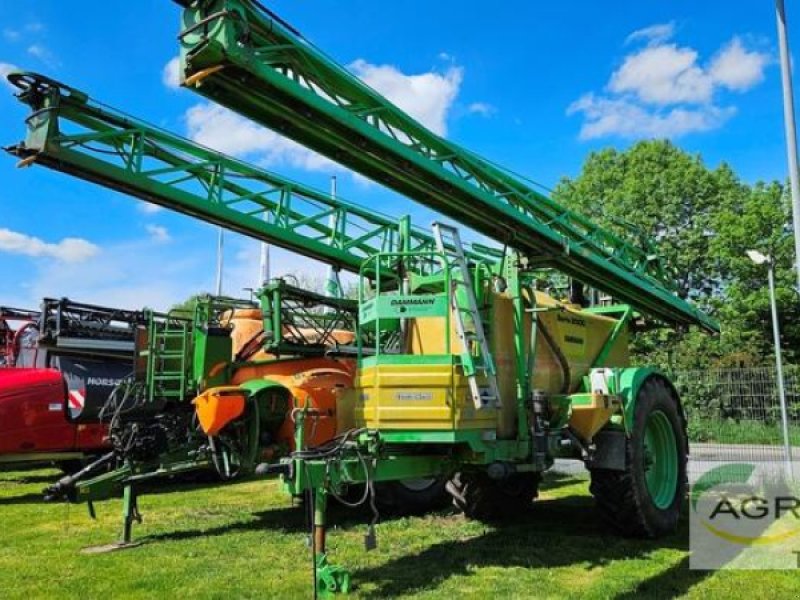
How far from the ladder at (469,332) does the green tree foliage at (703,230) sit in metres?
19.7

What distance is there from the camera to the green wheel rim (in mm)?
8359

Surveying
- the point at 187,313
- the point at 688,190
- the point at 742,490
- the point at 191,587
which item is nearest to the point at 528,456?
the point at 191,587

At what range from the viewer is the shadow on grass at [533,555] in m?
6.10

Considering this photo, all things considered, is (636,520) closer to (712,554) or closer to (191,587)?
(712,554)

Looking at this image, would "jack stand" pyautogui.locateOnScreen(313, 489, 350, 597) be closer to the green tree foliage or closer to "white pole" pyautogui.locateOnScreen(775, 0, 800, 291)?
"white pole" pyautogui.locateOnScreen(775, 0, 800, 291)

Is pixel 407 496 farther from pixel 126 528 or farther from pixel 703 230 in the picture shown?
pixel 703 230

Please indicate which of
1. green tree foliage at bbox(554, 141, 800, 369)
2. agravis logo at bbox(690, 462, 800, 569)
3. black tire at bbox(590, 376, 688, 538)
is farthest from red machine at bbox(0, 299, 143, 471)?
green tree foliage at bbox(554, 141, 800, 369)

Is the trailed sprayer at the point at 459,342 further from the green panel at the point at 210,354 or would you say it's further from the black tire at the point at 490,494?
the green panel at the point at 210,354

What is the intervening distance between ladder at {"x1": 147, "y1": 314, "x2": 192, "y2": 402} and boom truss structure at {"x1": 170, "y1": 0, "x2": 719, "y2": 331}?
483cm

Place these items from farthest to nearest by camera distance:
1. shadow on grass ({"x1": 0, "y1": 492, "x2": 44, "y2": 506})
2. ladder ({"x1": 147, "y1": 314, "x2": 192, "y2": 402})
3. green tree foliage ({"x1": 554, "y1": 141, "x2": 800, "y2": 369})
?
green tree foliage ({"x1": 554, "y1": 141, "x2": 800, "y2": 369}) → shadow on grass ({"x1": 0, "y1": 492, "x2": 44, "y2": 506}) → ladder ({"x1": 147, "y1": 314, "x2": 192, "y2": 402})

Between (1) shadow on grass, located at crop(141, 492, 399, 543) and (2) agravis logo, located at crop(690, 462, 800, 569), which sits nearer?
(2) agravis logo, located at crop(690, 462, 800, 569)

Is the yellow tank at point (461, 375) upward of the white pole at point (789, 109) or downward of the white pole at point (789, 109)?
downward

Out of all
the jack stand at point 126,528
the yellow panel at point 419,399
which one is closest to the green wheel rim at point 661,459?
the yellow panel at point 419,399

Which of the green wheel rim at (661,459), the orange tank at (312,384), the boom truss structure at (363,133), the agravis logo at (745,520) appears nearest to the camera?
the boom truss structure at (363,133)
